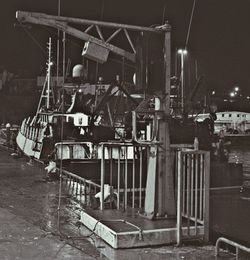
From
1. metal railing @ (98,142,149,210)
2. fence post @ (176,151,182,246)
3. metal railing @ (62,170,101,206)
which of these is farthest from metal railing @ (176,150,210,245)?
metal railing @ (62,170,101,206)

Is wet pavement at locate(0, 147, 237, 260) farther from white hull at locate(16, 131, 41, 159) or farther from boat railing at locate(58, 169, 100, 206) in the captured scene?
white hull at locate(16, 131, 41, 159)

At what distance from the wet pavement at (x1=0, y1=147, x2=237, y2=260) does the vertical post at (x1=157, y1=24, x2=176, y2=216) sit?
1.02 meters

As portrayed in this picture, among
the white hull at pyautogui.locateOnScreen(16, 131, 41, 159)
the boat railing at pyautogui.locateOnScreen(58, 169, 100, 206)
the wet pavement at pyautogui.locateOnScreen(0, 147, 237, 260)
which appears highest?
the white hull at pyautogui.locateOnScreen(16, 131, 41, 159)

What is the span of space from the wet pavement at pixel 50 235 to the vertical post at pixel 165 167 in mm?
1016

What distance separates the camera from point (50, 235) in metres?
7.42

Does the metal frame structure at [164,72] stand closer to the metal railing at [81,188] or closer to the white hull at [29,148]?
the metal railing at [81,188]

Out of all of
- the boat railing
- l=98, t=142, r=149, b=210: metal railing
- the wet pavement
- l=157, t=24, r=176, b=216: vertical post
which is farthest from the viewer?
the boat railing

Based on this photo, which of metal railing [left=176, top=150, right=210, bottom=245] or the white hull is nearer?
metal railing [left=176, top=150, right=210, bottom=245]

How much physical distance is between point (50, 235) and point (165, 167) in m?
2.20

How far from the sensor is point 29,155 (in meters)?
21.9

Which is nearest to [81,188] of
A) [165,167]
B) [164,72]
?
[165,167]

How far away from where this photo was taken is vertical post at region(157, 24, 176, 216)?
755cm

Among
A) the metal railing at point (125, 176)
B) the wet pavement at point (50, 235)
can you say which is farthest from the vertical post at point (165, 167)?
the wet pavement at point (50, 235)

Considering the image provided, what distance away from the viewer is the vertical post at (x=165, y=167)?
7.55 meters
